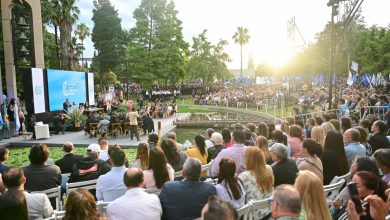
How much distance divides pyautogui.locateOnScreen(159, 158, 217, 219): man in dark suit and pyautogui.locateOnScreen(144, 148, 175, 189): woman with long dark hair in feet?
2.78

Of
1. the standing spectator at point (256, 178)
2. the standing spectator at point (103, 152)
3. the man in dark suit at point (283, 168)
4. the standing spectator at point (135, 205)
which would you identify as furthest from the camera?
the standing spectator at point (103, 152)

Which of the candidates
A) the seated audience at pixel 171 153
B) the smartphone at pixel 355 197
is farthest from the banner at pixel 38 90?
the smartphone at pixel 355 197

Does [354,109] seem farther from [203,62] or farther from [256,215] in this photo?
[203,62]

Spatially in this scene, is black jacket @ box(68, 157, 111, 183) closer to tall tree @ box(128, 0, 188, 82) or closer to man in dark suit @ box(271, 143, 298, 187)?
man in dark suit @ box(271, 143, 298, 187)

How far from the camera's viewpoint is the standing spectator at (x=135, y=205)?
3.27 meters

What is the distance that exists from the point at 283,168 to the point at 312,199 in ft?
5.16

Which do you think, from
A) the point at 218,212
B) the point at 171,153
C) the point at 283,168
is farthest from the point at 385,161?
the point at 171,153

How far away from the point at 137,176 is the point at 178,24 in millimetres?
35319

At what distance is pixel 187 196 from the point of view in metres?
3.38

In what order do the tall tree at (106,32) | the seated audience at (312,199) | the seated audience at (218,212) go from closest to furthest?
the seated audience at (218,212) → the seated audience at (312,199) → the tall tree at (106,32)

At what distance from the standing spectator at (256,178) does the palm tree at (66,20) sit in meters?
28.2

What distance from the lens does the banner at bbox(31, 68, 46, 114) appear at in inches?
643

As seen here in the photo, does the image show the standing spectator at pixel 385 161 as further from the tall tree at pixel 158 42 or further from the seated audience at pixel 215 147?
the tall tree at pixel 158 42

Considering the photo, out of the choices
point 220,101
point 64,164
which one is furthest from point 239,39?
point 64,164
